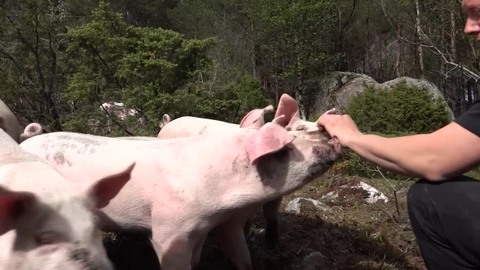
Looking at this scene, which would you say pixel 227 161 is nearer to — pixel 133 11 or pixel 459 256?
pixel 459 256

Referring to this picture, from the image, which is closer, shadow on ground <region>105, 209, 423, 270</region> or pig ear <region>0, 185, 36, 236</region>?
pig ear <region>0, 185, 36, 236</region>

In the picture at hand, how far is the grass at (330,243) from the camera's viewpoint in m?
3.78

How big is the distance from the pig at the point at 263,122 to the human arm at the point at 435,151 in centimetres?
87

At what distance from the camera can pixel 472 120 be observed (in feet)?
6.29

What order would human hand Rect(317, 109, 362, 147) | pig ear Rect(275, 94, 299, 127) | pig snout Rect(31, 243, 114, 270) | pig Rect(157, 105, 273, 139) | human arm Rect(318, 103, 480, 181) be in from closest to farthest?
pig snout Rect(31, 243, 114, 270) < human arm Rect(318, 103, 480, 181) < human hand Rect(317, 109, 362, 147) < pig ear Rect(275, 94, 299, 127) < pig Rect(157, 105, 273, 139)

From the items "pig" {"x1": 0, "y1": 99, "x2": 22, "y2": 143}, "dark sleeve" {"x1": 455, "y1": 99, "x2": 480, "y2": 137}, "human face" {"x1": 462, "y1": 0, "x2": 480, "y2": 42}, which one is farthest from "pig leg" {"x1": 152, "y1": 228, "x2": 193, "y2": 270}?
"pig" {"x1": 0, "y1": 99, "x2": 22, "y2": 143}

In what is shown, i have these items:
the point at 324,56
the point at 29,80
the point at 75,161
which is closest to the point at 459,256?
the point at 75,161

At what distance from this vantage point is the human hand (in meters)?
2.39

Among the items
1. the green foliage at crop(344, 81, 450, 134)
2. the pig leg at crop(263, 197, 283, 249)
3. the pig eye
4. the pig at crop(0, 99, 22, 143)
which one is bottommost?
the green foliage at crop(344, 81, 450, 134)

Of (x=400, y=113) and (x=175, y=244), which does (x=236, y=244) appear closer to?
(x=175, y=244)

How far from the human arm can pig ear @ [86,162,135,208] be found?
3.11 feet

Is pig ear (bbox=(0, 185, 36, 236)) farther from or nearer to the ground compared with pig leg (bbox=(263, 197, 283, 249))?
farther from the ground

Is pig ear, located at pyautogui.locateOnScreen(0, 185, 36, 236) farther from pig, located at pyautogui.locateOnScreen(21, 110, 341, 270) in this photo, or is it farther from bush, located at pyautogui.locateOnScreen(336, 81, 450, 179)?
bush, located at pyautogui.locateOnScreen(336, 81, 450, 179)

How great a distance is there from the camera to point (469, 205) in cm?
196
